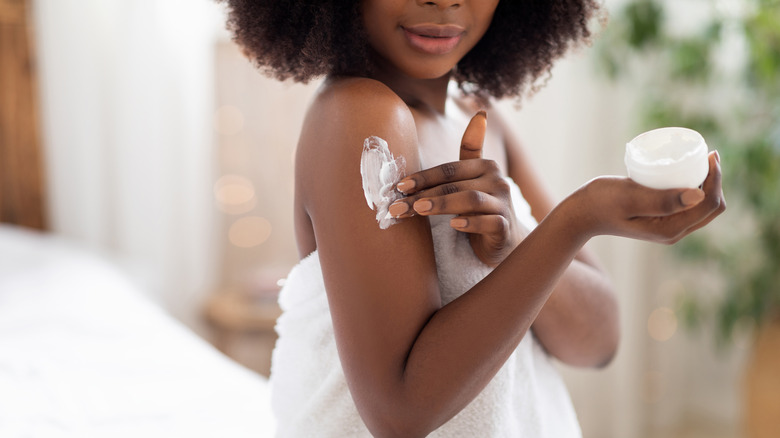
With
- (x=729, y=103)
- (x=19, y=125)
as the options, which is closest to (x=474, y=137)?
(x=729, y=103)

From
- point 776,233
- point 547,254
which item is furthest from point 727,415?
point 547,254

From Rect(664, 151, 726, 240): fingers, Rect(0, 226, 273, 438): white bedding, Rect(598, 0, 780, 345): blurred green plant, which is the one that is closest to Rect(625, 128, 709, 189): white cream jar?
Rect(664, 151, 726, 240): fingers

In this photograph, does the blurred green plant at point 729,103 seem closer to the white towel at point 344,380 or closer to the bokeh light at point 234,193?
the bokeh light at point 234,193

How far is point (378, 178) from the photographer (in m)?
0.75

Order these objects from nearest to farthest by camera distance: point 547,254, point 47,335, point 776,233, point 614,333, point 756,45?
1. point 547,254
2. point 614,333
3. point 47,335
4. point 756,45
5. point 776,233

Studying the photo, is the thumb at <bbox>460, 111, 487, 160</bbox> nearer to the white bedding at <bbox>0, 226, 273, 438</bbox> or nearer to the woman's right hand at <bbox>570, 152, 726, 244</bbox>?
the woman's right hand at <bbox>570, 152, 726, 244</bbox>

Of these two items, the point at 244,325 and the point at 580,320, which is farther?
the point at 244,325

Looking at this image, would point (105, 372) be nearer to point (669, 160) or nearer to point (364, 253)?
point (364, 253)

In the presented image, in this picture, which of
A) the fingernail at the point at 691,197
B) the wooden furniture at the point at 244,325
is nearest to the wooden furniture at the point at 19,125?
the wooden furniture at the point at 244,325

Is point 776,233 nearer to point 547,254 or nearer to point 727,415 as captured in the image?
point 727,415

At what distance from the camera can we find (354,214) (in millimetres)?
748

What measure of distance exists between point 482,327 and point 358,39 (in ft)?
1.18

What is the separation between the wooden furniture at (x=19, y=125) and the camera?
2869 millimetres

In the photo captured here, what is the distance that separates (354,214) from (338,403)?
0.25m
